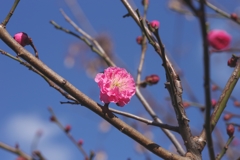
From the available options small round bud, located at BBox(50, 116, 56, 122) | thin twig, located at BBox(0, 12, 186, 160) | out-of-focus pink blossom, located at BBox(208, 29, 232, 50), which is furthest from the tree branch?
small round bud, located at BBox(50, 116, 56, 122)

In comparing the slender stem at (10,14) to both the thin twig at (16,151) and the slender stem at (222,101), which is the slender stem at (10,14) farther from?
the thin twig at (16,151)

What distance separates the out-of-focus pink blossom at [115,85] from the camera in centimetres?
A: 136

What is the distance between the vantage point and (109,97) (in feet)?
4.39

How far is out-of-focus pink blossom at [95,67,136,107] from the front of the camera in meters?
1.36

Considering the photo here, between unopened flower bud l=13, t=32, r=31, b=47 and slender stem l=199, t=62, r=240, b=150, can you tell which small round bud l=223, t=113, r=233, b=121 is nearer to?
slender stem l=199, t=62, r=240, b=150

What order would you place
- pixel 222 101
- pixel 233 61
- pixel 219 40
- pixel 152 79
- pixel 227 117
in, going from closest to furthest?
1. pixel 222 101
2. pixel 233 61
3. pixel 219 40
4. pixel 152 79
5. pixel 227 117

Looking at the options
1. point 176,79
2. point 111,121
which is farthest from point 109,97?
point 176,79

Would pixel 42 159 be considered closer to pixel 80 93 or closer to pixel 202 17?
pixel 80 93

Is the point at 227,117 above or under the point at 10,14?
under

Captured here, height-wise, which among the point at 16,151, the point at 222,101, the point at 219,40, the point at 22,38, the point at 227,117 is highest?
the point at 22,38

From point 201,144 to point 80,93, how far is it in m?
0.47

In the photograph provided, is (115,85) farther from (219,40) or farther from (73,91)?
(219,40)

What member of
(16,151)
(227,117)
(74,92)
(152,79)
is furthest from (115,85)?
(227,117)

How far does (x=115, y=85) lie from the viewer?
1400mm
